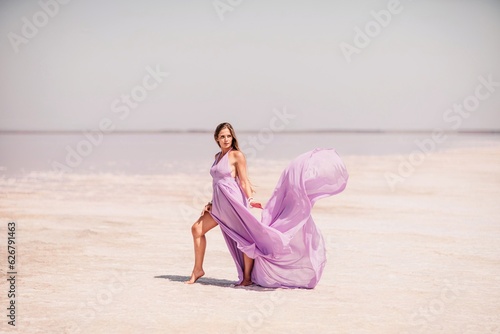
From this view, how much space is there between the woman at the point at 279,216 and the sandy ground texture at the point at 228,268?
0.25 m

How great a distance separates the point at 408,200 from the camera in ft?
51.8

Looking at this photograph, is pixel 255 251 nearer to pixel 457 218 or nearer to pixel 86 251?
pixel 86 251

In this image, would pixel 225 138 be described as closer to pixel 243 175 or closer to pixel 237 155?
pixel 237 155

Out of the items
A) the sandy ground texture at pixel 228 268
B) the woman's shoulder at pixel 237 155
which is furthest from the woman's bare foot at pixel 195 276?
the woman's shoulder at pixel 237 155

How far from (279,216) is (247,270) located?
66 cm

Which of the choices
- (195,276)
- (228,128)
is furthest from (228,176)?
(195,276)

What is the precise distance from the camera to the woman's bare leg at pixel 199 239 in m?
7.78

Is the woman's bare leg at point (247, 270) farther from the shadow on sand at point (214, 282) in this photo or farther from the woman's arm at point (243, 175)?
the woman's arm at point (243, 175)

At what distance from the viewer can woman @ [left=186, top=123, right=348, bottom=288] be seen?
7.45m

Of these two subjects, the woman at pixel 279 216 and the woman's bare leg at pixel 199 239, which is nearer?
the woman at pixel 279 216

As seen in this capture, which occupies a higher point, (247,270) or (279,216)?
(279,216)

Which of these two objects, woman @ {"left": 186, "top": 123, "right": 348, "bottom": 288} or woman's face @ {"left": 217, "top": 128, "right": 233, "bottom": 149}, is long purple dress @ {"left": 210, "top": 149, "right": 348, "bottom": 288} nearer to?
woman @ {"left": 186, "top": 123, "right": 348, "bottom": 288}

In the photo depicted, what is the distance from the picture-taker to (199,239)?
7805 millimetres

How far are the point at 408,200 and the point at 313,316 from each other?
9742mm
